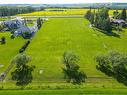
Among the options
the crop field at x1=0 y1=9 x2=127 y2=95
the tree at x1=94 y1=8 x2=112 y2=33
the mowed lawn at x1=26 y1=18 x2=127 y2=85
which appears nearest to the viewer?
the crop field at x1=0 y1=9 x2=127 y2=95

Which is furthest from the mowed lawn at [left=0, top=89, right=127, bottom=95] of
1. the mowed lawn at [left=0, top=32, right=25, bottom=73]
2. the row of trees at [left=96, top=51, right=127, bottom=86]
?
the mowed lawn at [left=0, top=32, right=25, bottom=73]

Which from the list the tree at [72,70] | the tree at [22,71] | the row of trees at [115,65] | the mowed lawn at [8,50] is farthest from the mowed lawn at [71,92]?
the mowed lawn at [8,50]

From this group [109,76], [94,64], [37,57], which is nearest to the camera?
[109,76]

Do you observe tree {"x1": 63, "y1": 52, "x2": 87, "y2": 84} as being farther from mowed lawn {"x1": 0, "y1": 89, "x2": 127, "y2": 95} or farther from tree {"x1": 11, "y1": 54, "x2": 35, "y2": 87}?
tree {"x1": 11, "y1": 54, "x2": 35, "y2": 87}

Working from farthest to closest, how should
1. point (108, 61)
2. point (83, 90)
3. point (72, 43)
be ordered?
point (72, 43) < point (108, 61) < point (83, 90)

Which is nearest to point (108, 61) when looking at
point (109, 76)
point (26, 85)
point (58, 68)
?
point (109, 76)

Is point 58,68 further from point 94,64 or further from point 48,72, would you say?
point 94,64
